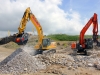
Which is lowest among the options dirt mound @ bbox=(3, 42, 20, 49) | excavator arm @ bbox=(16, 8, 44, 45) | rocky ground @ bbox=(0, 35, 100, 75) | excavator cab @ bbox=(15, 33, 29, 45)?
rocky ground @ bbox=(0, 35, 100, 75)

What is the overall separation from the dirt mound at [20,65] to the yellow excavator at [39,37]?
6192 mm

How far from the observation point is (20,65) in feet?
44.0

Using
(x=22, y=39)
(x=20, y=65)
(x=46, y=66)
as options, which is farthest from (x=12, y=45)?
(x=20, y=65)

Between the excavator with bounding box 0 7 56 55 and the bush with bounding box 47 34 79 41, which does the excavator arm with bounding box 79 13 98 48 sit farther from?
the bush with bounding box 47 34 79 41

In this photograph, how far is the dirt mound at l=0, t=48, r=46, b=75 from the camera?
13109 mm

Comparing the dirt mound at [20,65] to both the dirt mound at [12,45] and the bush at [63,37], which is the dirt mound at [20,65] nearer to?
the dirt mound at [12,45]

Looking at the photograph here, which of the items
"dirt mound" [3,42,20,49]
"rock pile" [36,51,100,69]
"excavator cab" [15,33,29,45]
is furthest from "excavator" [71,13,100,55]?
"dirt mound" [3,42,20,49]

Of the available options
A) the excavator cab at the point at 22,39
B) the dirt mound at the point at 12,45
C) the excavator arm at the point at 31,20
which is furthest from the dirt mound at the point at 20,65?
the dirt mound at the point at 12,45

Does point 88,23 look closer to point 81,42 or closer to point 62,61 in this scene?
point 81,42

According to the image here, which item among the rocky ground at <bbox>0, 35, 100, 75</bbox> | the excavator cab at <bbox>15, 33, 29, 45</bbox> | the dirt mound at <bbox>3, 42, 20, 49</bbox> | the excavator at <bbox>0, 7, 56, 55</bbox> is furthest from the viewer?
the dirt mound at <bbox>3, 42, 20, 49</bbox>

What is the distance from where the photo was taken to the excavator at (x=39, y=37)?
20.9 metres

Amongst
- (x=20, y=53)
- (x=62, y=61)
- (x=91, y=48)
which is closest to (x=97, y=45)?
(x=91, y=48)

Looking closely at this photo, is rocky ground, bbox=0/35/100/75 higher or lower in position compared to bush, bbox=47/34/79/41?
lower

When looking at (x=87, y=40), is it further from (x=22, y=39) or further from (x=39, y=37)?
(x=22, y=39)
